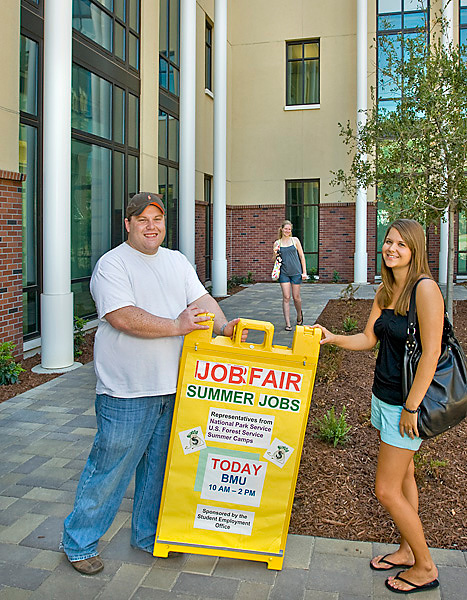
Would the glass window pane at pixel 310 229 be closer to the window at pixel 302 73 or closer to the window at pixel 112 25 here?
the window at pixel 302 73

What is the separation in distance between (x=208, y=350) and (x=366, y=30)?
1757 centimetres

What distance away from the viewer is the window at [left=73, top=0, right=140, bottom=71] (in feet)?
33.3

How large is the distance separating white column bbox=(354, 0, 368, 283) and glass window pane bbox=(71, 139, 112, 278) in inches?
340

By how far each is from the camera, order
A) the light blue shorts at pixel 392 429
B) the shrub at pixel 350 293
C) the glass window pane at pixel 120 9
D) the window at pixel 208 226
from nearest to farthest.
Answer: the light blue shorts at pixel 392 429 → the glass window pane at pixel 120 9 → the shrub at pixel 350 293 → the window at pixel 208 226

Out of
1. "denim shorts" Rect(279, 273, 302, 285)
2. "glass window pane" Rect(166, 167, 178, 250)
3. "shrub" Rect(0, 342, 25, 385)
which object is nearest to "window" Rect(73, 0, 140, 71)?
"glass window pane" Rect(166, 167, 178, 250)

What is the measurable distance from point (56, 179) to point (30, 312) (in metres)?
2.30

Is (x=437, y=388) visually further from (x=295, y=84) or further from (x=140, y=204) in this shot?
(x=295, y=84)

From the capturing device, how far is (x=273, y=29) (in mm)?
19672

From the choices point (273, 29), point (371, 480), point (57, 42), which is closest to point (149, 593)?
point (371, 480)

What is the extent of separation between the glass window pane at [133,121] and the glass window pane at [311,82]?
905cm

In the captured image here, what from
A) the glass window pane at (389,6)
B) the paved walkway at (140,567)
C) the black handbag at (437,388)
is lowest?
the paved walkway at (140,567)

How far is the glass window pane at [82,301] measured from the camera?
10.1 m

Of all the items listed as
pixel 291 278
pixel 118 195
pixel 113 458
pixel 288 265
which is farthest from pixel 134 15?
pixel 113 458

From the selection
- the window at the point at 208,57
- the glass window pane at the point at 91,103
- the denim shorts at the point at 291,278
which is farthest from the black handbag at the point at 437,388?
the window at the point at 208,57
